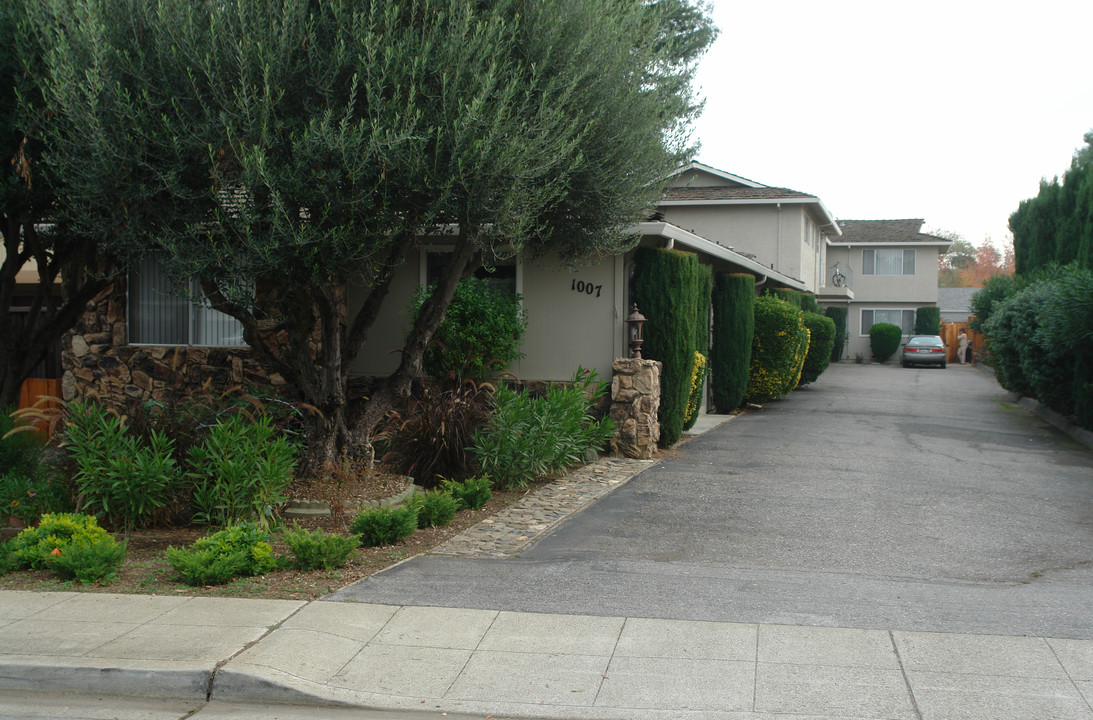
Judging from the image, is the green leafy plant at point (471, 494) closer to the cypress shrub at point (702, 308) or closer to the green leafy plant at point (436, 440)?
the green leafy plant at point (436, 440)

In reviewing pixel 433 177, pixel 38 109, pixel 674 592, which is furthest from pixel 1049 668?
pixel 38 109

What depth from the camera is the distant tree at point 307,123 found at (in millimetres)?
7293

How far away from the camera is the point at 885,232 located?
40.1 m

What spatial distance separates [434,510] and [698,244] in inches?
295

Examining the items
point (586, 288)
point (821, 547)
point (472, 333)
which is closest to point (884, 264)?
point (586, 288)

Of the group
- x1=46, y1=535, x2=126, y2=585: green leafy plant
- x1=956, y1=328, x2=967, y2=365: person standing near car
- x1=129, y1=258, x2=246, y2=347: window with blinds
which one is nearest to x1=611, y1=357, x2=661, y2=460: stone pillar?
x1=129, y1=258, x2=246, y2=347: window with blinds

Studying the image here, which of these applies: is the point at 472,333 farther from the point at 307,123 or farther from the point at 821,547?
the point at 821,547

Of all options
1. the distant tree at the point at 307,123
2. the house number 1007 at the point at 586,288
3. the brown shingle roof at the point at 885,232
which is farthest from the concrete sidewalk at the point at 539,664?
the brown shingle roof at the point at 885,232

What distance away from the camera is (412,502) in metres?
8.01

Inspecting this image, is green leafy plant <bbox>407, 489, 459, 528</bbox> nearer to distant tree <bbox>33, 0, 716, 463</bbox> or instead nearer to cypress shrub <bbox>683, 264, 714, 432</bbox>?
distant tree <bbox>33, 0, 716, 463</bbox>

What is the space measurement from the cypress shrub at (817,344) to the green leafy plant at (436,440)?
47.8 feet

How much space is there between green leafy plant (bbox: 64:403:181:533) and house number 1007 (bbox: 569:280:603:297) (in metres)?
6.13

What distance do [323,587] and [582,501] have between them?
366 cm

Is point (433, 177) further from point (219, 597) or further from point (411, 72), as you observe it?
point (219, 597)
